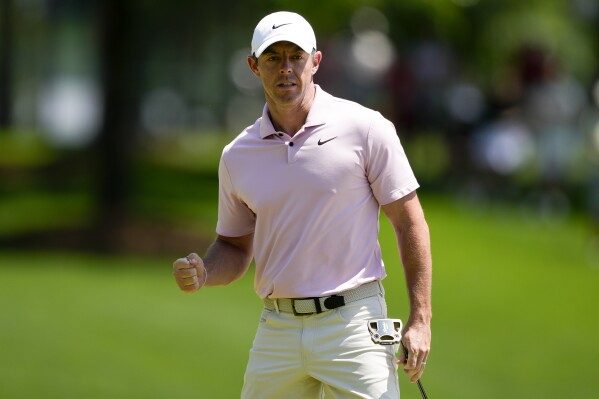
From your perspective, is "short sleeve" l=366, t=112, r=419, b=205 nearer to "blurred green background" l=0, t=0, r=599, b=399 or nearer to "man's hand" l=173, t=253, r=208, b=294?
"man's hand" l=173, t=253, r=208, b=294

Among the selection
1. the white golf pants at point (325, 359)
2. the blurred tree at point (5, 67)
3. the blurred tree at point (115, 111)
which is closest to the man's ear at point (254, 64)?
the white golf pants at point (325, 359)

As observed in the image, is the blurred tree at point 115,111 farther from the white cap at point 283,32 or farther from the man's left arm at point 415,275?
the man's left arm at point 415,275

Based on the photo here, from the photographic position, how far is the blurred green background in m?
12.1

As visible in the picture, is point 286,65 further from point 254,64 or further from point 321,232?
point 321,232

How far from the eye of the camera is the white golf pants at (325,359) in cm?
547

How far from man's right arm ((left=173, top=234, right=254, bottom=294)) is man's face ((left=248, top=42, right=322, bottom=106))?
0.82 meters

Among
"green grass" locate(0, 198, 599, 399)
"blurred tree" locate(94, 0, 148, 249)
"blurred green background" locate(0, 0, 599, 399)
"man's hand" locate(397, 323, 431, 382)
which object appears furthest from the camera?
"blurred tree" locate(94, 0, 148, 249)

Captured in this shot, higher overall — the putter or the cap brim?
the cap brim

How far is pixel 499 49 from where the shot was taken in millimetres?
24969

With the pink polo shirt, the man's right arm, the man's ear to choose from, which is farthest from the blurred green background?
the man's ear

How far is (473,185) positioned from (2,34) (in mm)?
17844

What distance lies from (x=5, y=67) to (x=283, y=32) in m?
30.0

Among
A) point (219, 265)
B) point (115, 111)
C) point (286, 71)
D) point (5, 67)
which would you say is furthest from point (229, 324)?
point (5, 67)

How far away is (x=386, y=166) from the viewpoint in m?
5.50
